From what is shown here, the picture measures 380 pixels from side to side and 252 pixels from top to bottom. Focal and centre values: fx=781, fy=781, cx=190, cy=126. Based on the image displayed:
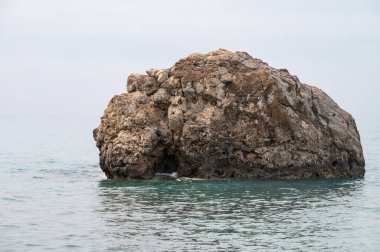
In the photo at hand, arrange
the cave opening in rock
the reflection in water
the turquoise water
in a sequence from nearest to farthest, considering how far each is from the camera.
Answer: the turquoise water, the reflection in water, the cave opening in rock

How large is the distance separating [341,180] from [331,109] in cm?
554

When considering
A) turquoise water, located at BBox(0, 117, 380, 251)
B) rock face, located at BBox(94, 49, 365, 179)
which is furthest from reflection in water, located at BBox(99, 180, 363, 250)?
rock face, located at BBox(94, 49, 365, 179)

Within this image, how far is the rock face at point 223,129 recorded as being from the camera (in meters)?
A: 51.3

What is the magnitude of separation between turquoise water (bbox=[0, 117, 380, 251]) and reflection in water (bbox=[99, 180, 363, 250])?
43 millimetres

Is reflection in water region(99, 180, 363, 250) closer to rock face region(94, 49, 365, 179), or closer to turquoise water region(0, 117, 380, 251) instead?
turquoise water region(0, 117, 380, 251)

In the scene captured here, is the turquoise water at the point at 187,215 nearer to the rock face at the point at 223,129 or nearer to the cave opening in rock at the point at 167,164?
the rock face at the point at 223,129

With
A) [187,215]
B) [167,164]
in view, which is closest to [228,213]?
[187,215]

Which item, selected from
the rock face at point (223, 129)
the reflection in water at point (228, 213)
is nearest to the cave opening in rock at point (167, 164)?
the rock face at point (223, 129)

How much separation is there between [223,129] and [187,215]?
13.6 meters

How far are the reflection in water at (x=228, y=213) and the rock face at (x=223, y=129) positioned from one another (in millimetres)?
1469

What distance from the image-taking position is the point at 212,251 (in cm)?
3064

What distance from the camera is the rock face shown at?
51312 mm

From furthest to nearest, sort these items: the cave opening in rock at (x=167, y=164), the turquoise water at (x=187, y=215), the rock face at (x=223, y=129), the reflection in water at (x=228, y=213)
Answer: the cave opening in rock at (x=167, y=164)
the rock face at (x=223, y=129)
the reflection in water at (x=228, y=213)
the turquoise water at (x=187, y=215)

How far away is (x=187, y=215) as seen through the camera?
3872cm
